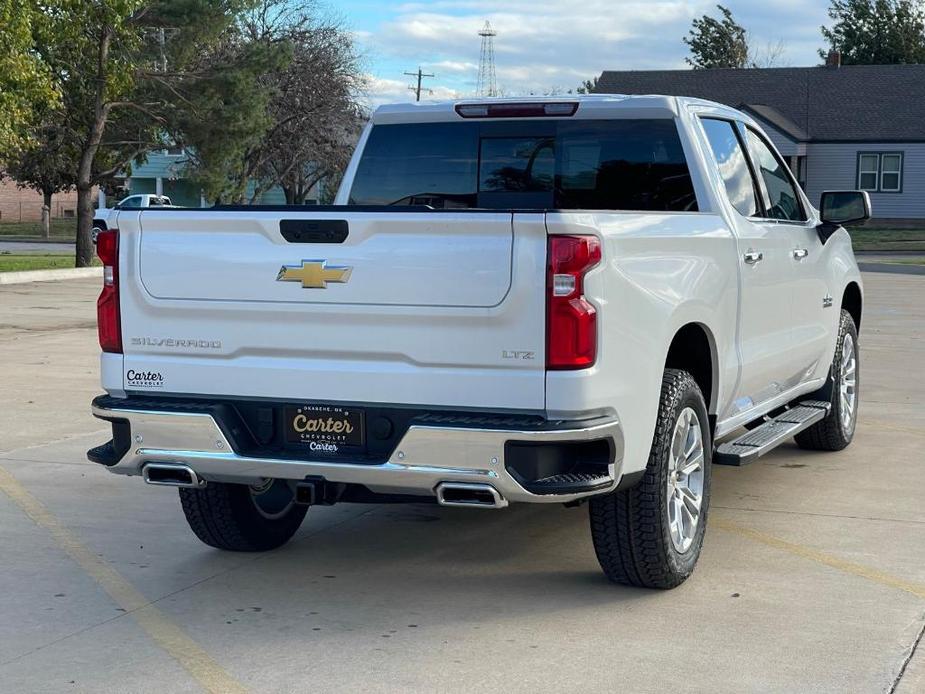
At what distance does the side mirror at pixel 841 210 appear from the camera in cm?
816

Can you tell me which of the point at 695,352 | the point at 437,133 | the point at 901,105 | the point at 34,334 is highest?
the point at 901,105

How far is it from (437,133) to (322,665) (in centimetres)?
326

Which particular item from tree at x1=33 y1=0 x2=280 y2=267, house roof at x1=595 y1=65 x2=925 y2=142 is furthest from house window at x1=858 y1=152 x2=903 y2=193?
tree at x1=33 y1=0 x2=280 y2=267

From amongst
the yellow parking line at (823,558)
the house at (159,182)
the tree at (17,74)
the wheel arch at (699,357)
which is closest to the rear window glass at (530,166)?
the wheel arch at (699,357)

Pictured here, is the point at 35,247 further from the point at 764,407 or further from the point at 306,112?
the point at 764,407

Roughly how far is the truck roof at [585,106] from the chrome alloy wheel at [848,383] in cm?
237

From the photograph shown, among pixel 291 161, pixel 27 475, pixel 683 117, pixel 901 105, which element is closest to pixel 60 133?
pixel 291 161

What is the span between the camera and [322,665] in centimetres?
488

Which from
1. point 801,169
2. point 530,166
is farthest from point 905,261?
point 530,166

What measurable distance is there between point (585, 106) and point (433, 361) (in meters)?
2.35

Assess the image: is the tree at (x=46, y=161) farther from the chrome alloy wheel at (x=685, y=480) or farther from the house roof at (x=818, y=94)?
the house roof at (x=818, y=94)

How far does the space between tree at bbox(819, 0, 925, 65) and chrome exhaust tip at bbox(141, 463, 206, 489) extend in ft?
218

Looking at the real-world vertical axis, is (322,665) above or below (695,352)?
below

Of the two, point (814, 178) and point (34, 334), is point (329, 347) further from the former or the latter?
point (814, 178)
